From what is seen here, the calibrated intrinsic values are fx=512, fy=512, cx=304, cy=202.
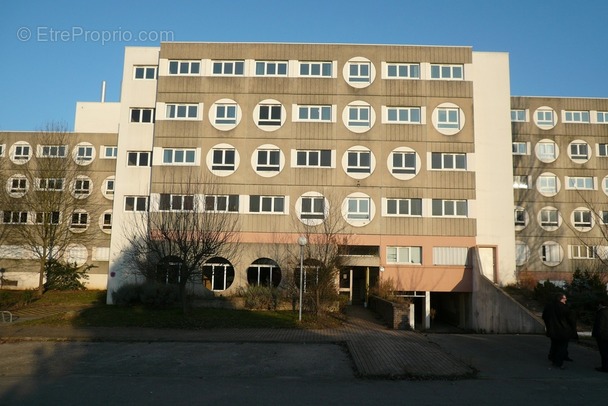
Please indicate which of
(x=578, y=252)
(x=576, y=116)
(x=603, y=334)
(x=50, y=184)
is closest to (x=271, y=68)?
(x=50, y=184)

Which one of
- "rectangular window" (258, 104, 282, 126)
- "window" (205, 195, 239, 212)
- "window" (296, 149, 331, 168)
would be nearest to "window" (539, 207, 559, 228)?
"window" (296, 149, 331, 168)

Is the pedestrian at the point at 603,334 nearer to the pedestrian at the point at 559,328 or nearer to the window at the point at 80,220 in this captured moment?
the pedestrian at the point at 559,328

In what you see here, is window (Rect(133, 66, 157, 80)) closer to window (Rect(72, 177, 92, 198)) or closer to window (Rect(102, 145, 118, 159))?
window (Rect(102, 145, 118, 159))

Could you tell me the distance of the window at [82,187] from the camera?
137 feet

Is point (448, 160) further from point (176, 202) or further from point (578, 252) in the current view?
point (578, 252)

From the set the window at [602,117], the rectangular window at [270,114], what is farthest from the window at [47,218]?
the window at [602,117]

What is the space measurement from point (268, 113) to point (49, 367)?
23680mm

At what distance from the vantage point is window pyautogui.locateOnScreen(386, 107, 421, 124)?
109 feet

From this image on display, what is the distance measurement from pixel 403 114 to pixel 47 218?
26.2 m

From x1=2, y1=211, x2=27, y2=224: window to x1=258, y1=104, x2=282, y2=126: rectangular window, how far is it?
20.7 m

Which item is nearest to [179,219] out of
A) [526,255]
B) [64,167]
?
[64,167]

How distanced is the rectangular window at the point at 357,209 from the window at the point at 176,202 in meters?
10.5

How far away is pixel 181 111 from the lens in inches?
1323

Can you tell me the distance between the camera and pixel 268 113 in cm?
3319
